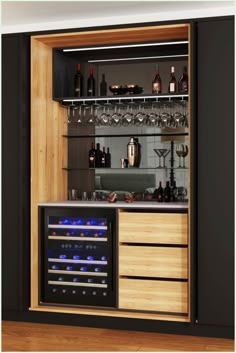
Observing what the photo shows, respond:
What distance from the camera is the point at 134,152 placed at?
551 cm

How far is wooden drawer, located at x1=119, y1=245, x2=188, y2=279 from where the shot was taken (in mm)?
4766

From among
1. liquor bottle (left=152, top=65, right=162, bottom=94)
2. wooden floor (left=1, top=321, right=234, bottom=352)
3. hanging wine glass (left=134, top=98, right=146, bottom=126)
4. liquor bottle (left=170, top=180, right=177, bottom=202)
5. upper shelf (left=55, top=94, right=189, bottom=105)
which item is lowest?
wooden floor (left=1, top=321, right=234, bottom=352)

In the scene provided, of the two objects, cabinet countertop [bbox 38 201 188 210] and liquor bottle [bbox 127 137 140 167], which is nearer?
cabinet countertop [bbox 38 201 188 210]

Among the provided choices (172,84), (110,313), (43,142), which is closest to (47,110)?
(43,142)

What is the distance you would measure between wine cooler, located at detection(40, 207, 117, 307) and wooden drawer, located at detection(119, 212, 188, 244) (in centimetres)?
12

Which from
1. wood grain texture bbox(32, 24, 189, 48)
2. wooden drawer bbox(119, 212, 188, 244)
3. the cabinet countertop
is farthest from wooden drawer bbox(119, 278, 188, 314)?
wood grain texture bbox(32, 24, 189, 48)

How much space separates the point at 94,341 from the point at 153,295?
629mm

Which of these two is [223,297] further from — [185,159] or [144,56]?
[144,56]

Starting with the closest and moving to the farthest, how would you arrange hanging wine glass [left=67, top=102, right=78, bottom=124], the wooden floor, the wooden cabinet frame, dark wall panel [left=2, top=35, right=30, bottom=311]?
the wooden floor
the wooden cabinet frame
dark wall panel [left=2, top=35, right=30, bottom=311]
hanging wine glass [left=67, top=102, right=78, bottom=124]

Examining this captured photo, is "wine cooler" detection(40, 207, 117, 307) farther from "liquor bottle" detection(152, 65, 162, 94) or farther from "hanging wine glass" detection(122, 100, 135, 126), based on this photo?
"liquor bottle" detection(152, 65, 162, 94)

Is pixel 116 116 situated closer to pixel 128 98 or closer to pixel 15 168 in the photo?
pixel 128 98

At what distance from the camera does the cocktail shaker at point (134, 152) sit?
18.1 feet

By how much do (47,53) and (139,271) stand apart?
215 cm

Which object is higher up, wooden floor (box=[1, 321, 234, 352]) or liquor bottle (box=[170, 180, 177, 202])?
liquor bottle (box=[170, 180, 177, 202])
